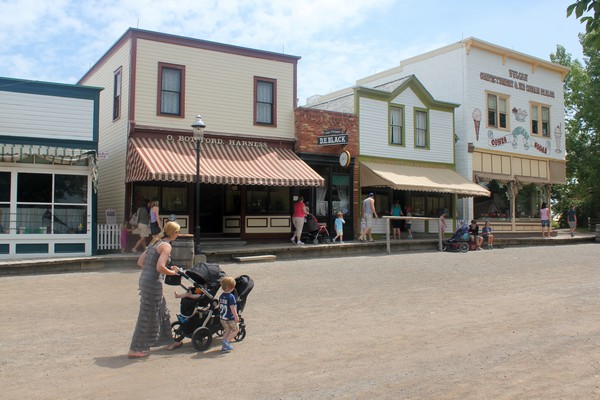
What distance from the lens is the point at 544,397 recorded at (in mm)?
5184

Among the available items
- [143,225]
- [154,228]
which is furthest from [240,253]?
[143,225]

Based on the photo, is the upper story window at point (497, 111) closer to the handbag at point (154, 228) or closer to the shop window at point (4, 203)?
the handbag at point (154, 228)

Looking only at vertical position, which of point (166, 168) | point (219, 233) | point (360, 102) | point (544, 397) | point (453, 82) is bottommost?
point (544, 397)

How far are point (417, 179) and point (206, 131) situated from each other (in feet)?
28.5

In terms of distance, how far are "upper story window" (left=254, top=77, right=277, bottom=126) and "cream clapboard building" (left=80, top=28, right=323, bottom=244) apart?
0.04 meters

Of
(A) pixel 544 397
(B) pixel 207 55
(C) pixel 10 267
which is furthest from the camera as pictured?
(B) pixel 207 55

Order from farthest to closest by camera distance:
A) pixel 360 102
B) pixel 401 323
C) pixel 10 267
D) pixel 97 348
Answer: pixel 360 102
pixel 10 267
pixel 401 323
pixel 97 348

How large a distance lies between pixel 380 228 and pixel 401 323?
1449cm

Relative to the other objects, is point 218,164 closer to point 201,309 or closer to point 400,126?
point 400,126

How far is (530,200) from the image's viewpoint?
96.0 feet

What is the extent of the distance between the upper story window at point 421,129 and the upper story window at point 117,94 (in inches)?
483

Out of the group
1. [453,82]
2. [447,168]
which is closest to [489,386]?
[447,168]

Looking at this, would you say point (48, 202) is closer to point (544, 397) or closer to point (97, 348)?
point (97, 348)

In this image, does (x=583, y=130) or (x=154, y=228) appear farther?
(x=583, y=130)
